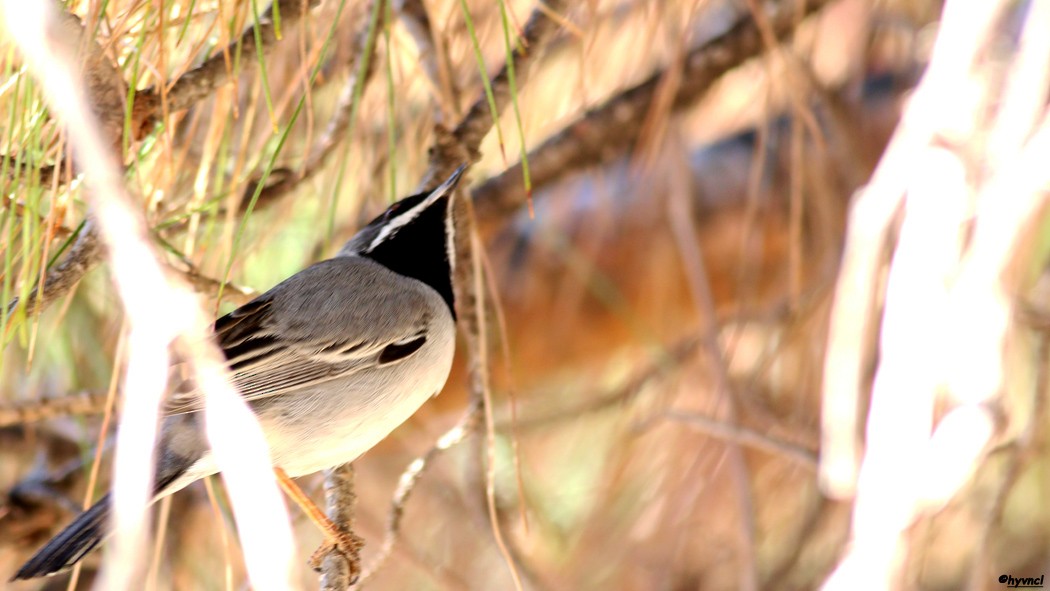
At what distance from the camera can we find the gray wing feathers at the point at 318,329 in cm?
233

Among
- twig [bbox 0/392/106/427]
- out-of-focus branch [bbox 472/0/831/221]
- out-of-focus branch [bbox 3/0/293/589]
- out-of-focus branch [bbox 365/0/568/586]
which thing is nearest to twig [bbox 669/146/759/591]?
out-of-focus branch [bbox 472/0/831/221]

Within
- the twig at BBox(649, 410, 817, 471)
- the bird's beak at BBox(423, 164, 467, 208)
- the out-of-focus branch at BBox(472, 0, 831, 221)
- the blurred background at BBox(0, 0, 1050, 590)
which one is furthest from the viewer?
the out-of-focus branch at BBox(472, 0, 831, 221)

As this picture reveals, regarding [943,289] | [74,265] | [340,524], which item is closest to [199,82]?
[74,265]

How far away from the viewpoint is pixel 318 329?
96.6 inches

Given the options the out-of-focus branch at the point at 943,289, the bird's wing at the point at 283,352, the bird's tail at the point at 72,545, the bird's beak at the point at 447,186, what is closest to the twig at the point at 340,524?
the bird's wing at the point at 283,352

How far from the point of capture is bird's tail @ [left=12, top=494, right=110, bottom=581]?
6.37 feet

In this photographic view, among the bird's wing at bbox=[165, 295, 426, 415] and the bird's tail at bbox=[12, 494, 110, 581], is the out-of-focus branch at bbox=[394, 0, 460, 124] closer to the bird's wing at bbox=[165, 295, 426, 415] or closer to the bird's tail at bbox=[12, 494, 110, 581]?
the bird's wing at bbox=[165, 295, 426, 415]

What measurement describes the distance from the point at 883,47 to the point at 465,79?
62.9 inches

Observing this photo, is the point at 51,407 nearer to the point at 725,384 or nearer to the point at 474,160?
the point at 474,160

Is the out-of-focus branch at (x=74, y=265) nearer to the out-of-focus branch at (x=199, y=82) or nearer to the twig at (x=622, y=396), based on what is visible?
the out-of-focus branch at (x=199, y=82)

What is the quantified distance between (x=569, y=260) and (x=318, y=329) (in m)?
1.37

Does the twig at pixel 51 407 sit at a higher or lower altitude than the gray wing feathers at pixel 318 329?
higher

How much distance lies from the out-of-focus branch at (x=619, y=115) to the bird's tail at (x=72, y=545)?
1.60m

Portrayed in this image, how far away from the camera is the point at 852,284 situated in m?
1.26
